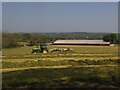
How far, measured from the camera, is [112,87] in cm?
563

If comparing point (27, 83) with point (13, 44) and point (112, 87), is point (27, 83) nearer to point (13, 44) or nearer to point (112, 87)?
point (112, 87)

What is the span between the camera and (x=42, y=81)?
642cm

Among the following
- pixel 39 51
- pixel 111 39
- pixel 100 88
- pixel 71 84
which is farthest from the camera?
pixel 111 39

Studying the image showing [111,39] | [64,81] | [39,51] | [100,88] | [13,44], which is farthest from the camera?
[111,39]

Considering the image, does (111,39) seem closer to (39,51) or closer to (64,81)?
(39,51)

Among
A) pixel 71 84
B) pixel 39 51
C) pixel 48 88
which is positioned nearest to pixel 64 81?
pixel 71 84

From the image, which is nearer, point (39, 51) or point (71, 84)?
point (71, 84)

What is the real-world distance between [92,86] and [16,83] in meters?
1.95

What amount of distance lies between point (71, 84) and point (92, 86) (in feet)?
1.80

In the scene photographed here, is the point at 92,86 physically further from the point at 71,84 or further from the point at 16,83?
the point at 16,83

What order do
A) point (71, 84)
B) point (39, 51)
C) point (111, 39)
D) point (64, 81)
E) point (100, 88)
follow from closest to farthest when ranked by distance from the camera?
1. point (100, 88)
2. point (71, 84)
3. point (64, 81)
4. point (39, 51)
5. point (111, 39)

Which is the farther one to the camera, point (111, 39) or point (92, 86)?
point (111, 39)

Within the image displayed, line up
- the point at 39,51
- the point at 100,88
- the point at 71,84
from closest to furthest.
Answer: the point at 100,88 < the point at 71,84 < the point at 39,51

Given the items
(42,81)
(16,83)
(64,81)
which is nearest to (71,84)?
(64,81)
